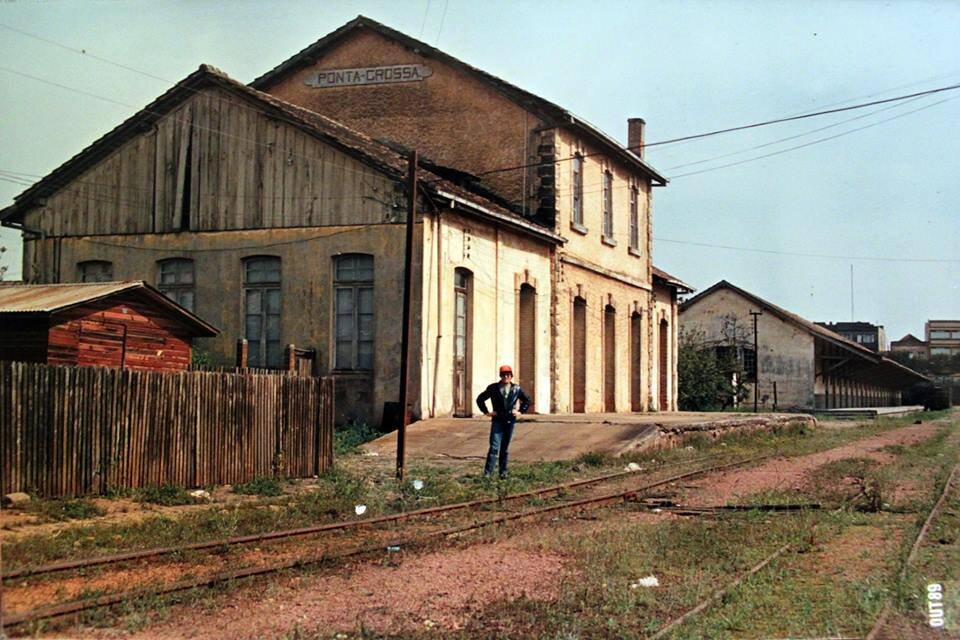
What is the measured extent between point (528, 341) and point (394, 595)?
18.3 metres

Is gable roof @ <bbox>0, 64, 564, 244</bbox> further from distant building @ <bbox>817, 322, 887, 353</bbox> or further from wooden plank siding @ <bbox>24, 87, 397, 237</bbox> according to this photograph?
distant building @ <bbox>817, 322, 887, 353</bbox>

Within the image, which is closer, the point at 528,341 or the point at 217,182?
the point at 217,182

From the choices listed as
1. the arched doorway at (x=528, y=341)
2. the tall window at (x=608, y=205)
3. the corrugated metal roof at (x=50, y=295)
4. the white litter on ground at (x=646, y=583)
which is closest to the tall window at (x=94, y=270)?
the corrugated metal roof at (x=50, y=295)

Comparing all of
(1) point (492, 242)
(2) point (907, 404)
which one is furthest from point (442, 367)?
(2) point (907, 404)

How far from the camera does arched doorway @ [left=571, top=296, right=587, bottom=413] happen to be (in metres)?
28.4

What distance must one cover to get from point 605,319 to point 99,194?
1477 centimetres

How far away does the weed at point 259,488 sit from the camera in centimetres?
1263

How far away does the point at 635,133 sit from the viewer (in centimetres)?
3466

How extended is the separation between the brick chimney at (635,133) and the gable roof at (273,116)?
1091cm

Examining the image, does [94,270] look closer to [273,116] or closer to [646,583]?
[273,116]

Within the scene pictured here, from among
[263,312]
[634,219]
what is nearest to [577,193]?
[634,219]

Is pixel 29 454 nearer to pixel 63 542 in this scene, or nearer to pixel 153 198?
pixel 63 542

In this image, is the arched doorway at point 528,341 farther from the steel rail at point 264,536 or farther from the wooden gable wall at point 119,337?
the steel rail at point 264,536

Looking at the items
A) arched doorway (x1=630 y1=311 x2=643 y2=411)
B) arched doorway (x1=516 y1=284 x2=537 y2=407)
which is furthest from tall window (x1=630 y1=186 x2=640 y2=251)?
arched doorway (x1=516 y1=284 x2=537 y2=407)
